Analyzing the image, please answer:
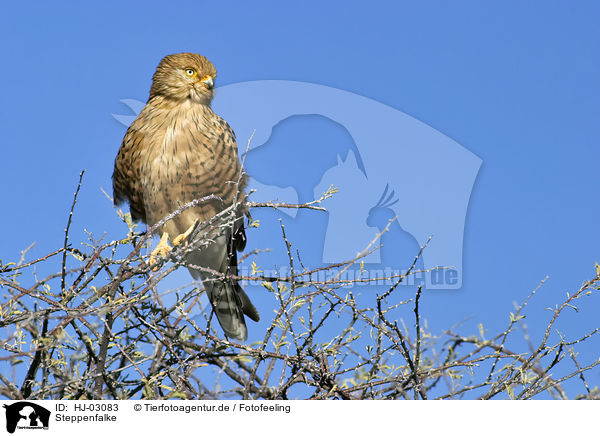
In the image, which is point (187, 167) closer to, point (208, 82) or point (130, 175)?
point (130, 175)

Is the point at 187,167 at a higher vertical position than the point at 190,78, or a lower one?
lower

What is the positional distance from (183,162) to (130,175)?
1.23 ft

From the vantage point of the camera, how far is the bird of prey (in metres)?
3.30

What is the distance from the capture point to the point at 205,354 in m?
2.42

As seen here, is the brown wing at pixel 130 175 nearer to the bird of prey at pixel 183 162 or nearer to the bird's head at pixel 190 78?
the bird of prey at pixel 183 162
